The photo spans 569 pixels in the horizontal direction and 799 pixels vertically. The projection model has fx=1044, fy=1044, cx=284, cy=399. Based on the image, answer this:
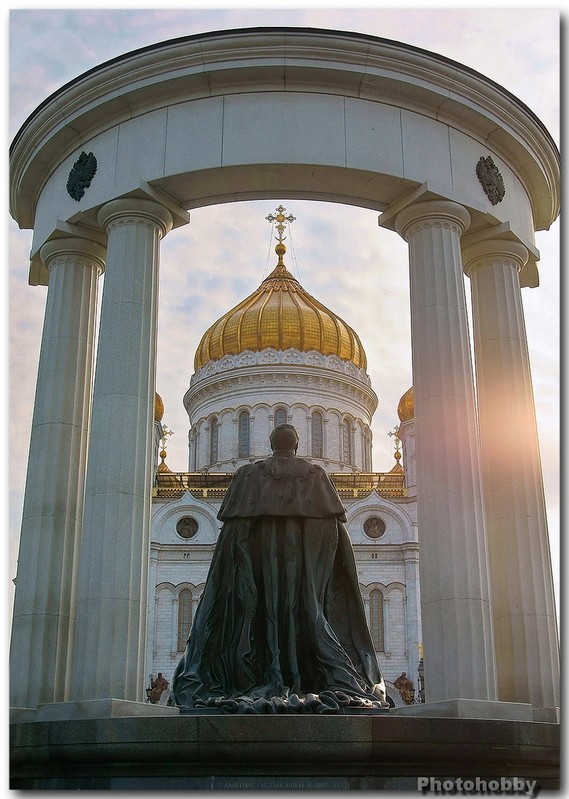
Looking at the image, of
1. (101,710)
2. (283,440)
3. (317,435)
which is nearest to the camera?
(101,710)

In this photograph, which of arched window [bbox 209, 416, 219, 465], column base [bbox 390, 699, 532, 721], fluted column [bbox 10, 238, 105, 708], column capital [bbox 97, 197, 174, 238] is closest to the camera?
column base [bbox 390, 699, 532, 721]

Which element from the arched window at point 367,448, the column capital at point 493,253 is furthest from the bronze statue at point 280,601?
the arched window at point 367,448

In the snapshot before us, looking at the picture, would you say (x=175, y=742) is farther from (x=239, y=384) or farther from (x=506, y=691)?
(x=239, y=384)

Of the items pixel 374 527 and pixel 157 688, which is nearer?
pixel 157 688

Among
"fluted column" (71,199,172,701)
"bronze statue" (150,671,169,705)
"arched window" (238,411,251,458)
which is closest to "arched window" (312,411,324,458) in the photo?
"arched window" (238,411,251,458)

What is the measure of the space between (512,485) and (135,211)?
22.9 feet

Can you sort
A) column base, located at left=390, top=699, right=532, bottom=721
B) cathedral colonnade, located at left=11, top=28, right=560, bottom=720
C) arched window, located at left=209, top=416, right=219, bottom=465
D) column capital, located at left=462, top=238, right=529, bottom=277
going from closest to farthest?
column base, located at left=390, top=699, right=532, bottom=721
cathedral colonnade, located at left=11, top=28, right=560, bottom=720
column capital, located at left=462, top=238, right=529, bottom=277
arched window, located at left=209, top=416, right=219, bottom=465

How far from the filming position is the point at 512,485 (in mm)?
15641

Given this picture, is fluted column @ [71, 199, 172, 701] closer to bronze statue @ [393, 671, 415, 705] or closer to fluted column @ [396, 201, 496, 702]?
fluted column @ [396, 201, 496, 702]

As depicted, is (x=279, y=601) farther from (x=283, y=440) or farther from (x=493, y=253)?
(x=493, y=253)

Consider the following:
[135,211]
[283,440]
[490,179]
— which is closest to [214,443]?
[490,179]

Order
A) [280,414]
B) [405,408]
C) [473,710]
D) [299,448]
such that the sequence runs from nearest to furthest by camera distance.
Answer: [473,710] → [299,448] → [280,414] → [405,408]

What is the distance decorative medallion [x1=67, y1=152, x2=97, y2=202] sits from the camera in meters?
16.2

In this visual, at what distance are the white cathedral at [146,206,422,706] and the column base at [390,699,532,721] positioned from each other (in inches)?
1878
